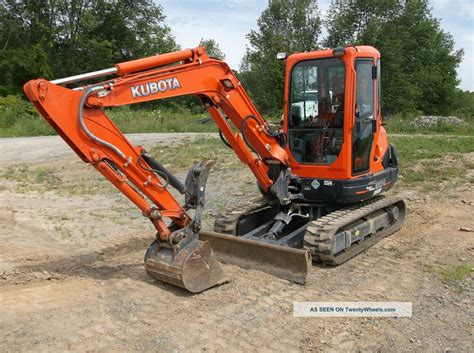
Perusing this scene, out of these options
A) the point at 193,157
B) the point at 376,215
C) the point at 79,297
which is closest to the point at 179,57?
the point at 79,297

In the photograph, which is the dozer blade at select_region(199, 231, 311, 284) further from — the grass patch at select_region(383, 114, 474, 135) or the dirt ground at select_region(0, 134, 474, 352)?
the grass patch at select_region(383, 114, 474, 135)

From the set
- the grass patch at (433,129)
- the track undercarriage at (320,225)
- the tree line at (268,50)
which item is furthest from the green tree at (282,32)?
the track undercarriage at (320,225)

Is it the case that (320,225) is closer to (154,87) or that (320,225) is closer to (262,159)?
(262,159)

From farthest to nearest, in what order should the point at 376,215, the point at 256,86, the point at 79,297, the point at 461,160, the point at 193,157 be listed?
1. the point at 256,86
2. the point at 193,157
3. the point at 461,160
4. the point at 376,215
5. the point at 79,297

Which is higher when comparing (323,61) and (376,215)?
(323,61)

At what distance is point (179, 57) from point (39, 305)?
2721 mm

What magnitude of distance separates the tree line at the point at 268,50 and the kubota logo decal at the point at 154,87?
31.6m

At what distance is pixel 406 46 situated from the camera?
129 ft

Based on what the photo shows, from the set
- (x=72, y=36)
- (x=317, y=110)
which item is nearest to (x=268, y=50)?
(x=72, y=36)

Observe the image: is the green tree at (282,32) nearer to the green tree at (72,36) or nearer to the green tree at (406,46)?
the green tree at (406,46)

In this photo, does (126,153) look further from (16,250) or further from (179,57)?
(16,250)

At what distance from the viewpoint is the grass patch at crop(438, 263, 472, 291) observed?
520 cm

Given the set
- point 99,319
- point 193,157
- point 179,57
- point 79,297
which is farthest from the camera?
point 193,157

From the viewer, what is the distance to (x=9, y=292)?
4754 millimetres
